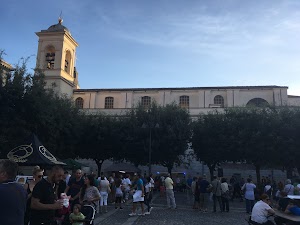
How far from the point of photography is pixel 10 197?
3408 mm

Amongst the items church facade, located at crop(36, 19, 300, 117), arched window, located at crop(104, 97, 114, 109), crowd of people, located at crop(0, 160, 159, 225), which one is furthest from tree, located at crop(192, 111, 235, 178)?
crowd of people, located at crop(0, 160, 159, 225)

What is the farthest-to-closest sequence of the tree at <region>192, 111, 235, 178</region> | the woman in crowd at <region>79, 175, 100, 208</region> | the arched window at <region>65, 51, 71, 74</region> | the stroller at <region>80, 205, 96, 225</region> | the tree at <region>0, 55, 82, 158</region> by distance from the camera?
the arched window at <region>65, 51, 71, 74</region>, the tree at <region>192, 111, 235, 178</region>, the tree at <region>0, 55, 82, 158</region>, the woman in crowd at <region>79, 175, 100, 208</region>, the stroller at <region>80, 205, 96, 225</region>

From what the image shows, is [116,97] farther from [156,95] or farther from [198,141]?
[198,141]

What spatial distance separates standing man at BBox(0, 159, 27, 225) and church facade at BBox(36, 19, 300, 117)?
34871mm

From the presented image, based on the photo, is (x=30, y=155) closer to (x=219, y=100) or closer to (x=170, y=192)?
(x=170, y=192)

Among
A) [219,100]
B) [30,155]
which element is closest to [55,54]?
[219,100]

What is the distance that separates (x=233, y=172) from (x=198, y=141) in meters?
9.15

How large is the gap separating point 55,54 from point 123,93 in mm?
11151

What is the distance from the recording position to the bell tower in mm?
39188

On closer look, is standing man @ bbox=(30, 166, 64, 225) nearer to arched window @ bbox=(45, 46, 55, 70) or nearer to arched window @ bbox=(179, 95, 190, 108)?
arched window @ bbox=(45, 46, 55, 70)

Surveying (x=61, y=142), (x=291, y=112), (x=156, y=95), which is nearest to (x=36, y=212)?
(x=61, y=142)

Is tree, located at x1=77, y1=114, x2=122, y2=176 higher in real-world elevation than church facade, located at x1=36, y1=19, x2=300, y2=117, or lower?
lower

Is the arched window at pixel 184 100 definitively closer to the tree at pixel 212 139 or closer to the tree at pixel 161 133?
the tree at pixel 212 139

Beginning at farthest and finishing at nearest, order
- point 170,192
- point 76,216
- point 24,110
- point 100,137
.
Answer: point 100,137
point 24,110
point 170,192
point 76,216
